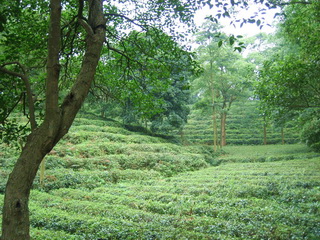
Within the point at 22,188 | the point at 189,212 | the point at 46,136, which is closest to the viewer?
the point at 22,188

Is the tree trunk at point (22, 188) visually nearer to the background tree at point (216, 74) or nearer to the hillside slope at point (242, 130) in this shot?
the background tree at point (216, 74)

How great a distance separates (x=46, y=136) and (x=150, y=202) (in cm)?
728

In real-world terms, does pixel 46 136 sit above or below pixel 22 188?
above

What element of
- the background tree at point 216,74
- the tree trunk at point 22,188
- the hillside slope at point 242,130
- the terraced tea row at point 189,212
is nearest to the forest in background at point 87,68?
the tree trunk at point 22,188

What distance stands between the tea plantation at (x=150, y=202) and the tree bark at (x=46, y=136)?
3084mm

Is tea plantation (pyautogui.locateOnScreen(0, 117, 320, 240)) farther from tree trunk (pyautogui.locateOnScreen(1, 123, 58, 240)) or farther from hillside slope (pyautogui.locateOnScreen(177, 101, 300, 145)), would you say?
hillside slope (pyautogui.locateOnScreen(177, 101, 300, 145))

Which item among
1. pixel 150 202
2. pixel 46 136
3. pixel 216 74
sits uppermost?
pixel 216 74

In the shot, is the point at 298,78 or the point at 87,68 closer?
the point at 87,68

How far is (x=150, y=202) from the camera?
10367mm

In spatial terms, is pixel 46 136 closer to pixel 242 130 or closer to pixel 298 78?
pixel 298 78

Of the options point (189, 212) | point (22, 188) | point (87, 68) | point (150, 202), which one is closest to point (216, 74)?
point (150, 202)

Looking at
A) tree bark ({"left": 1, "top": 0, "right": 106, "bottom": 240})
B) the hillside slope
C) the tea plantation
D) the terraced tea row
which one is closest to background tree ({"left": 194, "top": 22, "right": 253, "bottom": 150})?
the hillside slope

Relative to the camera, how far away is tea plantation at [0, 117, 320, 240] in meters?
6.98

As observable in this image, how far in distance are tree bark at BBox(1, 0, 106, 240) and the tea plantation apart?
308cm
